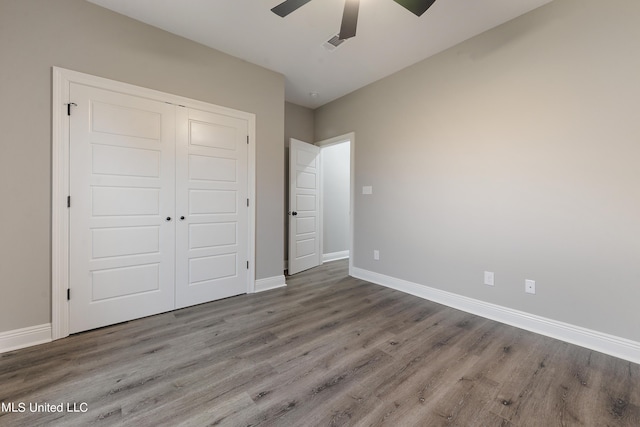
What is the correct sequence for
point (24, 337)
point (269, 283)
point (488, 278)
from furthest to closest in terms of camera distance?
point (269, 283)
point (488, 278)
point (24, 337)

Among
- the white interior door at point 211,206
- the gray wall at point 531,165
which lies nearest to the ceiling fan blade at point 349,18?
the gray wall at point 531,165

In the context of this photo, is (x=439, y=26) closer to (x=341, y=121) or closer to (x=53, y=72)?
(x=341, y=121)

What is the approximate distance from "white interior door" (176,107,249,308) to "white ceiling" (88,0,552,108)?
0.79 metres

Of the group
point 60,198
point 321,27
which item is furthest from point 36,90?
point 321,27

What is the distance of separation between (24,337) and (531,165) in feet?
14.6

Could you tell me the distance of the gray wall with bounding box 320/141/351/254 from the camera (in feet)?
16.4

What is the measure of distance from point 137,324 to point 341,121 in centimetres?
369

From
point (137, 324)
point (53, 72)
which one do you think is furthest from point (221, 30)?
point (137, 324)

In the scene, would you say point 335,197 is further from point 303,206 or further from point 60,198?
point 60,198

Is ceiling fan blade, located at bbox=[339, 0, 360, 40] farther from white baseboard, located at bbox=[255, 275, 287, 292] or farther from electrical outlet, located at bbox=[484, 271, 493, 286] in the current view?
white baseboard, located at bbox=[255, 275, 287, 292]

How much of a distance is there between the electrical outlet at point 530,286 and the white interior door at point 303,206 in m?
2.90

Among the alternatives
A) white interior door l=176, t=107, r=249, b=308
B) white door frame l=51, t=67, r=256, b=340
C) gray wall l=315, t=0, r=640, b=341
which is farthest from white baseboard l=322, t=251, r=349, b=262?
white door frame l=51, t=67, r=256, b=340

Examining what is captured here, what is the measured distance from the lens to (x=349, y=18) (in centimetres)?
Answer: 187

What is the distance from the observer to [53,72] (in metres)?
2.07
